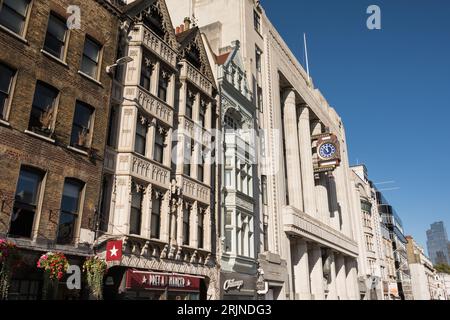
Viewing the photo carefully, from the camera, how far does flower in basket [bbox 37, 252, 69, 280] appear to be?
14070mm

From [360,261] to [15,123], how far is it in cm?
6247

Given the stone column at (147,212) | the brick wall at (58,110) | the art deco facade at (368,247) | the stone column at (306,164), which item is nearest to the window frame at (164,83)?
the brick wall at (58,110)

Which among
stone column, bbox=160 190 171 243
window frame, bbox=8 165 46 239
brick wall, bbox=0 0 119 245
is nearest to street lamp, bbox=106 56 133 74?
brick wall, bbox=0 0 119 245

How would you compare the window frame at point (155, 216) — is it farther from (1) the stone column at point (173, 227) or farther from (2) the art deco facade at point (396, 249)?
(2) the art deco facade at point (396, 249)

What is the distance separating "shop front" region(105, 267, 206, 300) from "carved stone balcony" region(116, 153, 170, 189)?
461 centimetres

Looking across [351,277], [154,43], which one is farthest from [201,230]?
[351,277]

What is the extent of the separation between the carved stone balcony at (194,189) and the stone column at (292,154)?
1950 centimetres

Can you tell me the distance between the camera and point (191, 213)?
24578mm

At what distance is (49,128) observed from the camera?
53.5 ft

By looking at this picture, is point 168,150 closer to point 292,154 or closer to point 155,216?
point 155,216

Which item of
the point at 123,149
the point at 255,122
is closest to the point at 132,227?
the point at 123,149

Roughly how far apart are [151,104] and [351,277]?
4768 cm

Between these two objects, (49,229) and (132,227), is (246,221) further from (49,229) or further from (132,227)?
(49,229)
